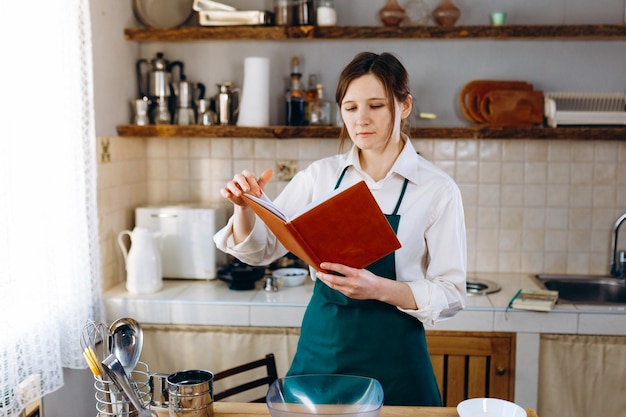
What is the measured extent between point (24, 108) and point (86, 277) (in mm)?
758

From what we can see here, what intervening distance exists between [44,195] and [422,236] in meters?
1.30

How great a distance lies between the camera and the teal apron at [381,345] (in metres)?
1.83

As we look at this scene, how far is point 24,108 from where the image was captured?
2.15 meters

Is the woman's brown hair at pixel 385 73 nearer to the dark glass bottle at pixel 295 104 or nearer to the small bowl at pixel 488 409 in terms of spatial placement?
the small bowl at pixel 488 409

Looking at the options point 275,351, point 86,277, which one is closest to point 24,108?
point 86,277

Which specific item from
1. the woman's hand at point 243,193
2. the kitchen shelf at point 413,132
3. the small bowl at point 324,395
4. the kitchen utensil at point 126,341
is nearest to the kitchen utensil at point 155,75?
the kitchen shelf at point 413,132

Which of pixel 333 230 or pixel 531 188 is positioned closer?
pixel 333 230

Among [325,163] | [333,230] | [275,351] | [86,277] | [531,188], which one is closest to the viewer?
[333,230]

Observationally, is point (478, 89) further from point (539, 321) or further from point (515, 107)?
point (539, 321)

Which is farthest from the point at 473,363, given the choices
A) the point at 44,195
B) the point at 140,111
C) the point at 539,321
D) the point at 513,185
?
the point at 140,111

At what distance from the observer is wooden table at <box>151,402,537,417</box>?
1.55 meters

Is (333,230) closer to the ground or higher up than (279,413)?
higher up

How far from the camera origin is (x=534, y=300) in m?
2.71

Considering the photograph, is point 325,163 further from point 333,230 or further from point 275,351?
point 275,351
